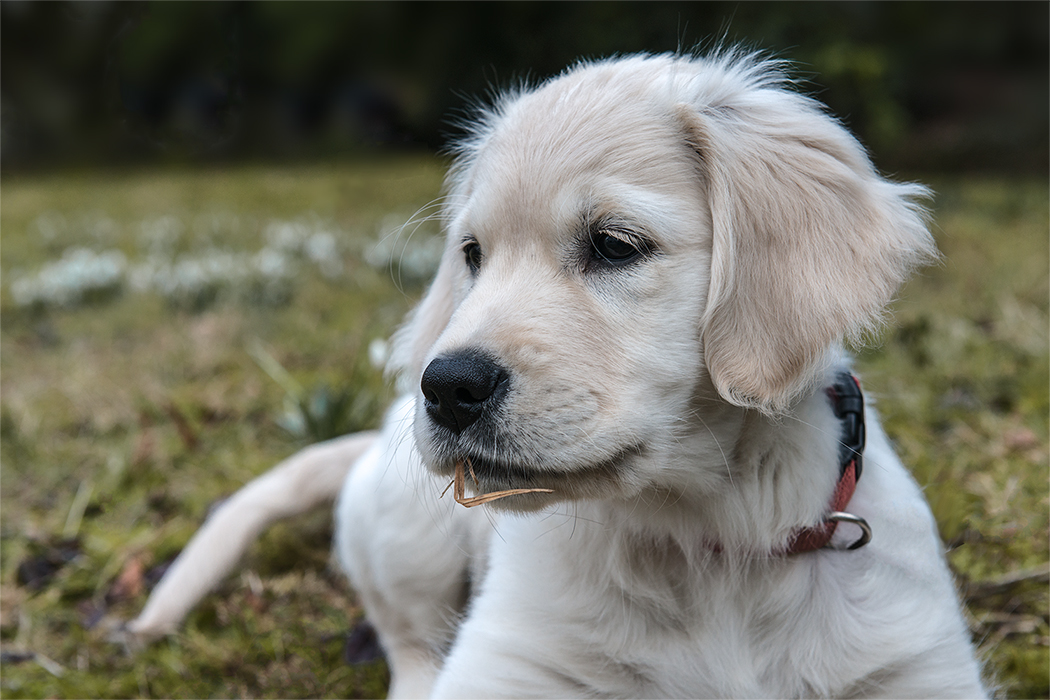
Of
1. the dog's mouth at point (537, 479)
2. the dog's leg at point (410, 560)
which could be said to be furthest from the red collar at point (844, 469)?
the dog's leg at point (410, 560)

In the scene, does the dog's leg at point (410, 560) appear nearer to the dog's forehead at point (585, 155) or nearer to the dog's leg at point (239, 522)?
the dog's leg at point (239, 522)

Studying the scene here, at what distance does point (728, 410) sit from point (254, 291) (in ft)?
16.0

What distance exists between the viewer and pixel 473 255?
2197 millimetres

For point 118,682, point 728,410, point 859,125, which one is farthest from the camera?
point 859,125

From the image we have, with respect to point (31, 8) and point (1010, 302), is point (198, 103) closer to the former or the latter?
point (31, 8)

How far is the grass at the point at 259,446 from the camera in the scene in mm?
2684

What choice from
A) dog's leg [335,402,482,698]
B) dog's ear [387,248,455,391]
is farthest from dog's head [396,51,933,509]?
dog's leg [335,402,482,698]

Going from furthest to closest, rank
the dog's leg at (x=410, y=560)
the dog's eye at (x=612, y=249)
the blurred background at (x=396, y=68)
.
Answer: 1. the blurred background at (x=396, y=68)
2. the dog's leg at (x=410, y=560)
3. the dog's eye at (x=612, y=249)

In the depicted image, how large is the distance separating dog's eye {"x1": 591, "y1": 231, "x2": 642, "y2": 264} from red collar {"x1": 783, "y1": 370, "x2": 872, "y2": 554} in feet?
1.97

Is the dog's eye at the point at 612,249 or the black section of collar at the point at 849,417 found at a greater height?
the dog's eye at the point at 612,249

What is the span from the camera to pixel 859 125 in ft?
31.6

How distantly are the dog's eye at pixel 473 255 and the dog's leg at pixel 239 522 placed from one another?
1.32 metres

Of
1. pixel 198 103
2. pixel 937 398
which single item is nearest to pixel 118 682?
pixel 937 398

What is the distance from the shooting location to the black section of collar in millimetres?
2025
